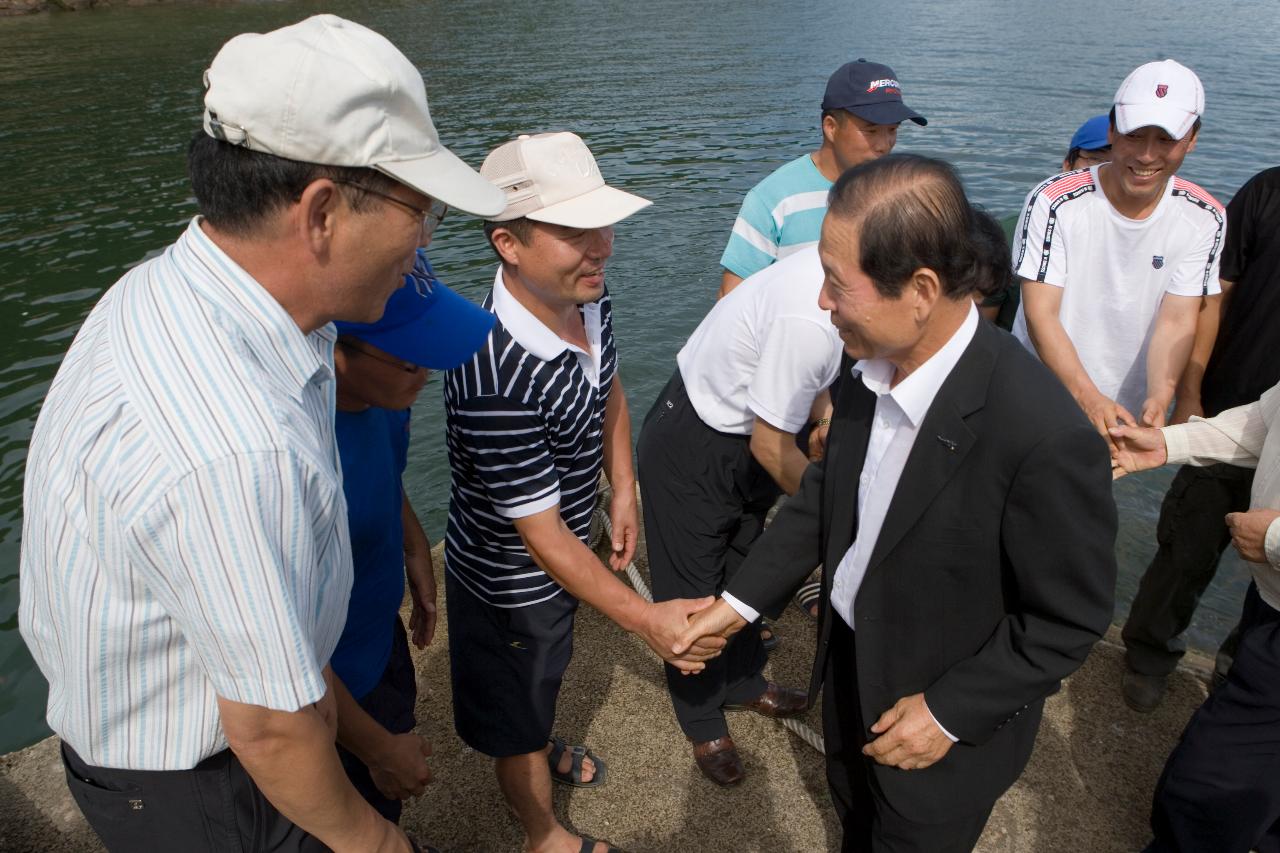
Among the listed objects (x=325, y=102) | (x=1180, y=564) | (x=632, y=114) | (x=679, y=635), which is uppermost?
(x=325, y=102)

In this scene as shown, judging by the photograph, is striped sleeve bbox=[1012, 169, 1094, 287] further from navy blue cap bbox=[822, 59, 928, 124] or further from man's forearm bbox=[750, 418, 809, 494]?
man's forearm bbox=[750, 418, 809, 494]

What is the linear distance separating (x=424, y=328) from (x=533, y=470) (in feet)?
1.97

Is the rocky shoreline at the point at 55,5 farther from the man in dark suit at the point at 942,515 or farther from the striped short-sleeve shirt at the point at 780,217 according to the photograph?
the man in dark suit at the point at 942,515

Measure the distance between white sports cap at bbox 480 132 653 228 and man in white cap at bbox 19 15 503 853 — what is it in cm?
86

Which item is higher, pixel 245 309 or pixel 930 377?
pixel 245 309

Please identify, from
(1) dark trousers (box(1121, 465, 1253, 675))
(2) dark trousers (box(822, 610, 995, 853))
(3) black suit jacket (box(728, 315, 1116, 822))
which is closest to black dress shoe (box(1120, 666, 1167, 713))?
(1) dark trousers (box(1121, 465, 1253, 675))

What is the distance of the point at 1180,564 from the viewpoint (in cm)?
Result: 391

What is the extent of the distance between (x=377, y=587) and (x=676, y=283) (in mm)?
8250

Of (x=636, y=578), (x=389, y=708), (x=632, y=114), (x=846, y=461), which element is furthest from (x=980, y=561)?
(x=632, y=114)

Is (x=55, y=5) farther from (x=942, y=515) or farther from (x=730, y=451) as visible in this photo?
(x=942, y=515)

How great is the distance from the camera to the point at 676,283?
1034 cm

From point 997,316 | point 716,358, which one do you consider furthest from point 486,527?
point 997,316

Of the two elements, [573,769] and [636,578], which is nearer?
[573,769]

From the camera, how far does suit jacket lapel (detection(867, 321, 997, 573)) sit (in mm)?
2033
